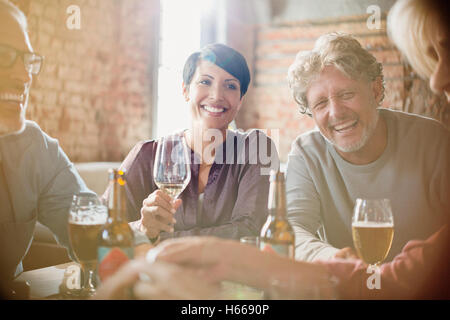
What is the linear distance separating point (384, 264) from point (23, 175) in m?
0.71

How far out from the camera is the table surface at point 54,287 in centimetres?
60

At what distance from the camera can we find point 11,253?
0.88 metres

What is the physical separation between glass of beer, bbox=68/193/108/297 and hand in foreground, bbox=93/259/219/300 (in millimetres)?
175

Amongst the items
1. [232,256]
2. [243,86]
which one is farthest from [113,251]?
[243,86]

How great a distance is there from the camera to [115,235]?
23.8 inches

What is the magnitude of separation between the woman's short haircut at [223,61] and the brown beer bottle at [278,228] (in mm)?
552

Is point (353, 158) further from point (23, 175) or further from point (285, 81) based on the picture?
point (23, 175)

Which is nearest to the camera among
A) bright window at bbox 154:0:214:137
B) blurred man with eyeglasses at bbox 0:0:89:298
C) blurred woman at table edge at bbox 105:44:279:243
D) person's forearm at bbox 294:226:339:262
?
person's forearm at bbox 294:226:339:262

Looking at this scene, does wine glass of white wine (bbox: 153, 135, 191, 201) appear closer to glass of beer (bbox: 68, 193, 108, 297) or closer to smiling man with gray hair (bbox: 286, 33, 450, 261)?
glass of beer (bbox: 68, 193, 108, 297)

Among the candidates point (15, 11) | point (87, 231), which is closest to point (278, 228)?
point (87, 231)

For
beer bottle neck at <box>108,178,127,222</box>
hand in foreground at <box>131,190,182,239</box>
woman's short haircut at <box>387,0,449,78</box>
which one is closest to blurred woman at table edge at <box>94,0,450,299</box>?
woman's short haircut at <box>387,0,449,78</box>

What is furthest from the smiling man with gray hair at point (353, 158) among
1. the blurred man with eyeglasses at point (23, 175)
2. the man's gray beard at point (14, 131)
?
the man's gray beard at point (14, 131)

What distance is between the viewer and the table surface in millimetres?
602

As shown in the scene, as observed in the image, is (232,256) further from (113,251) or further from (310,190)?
(310,190)
